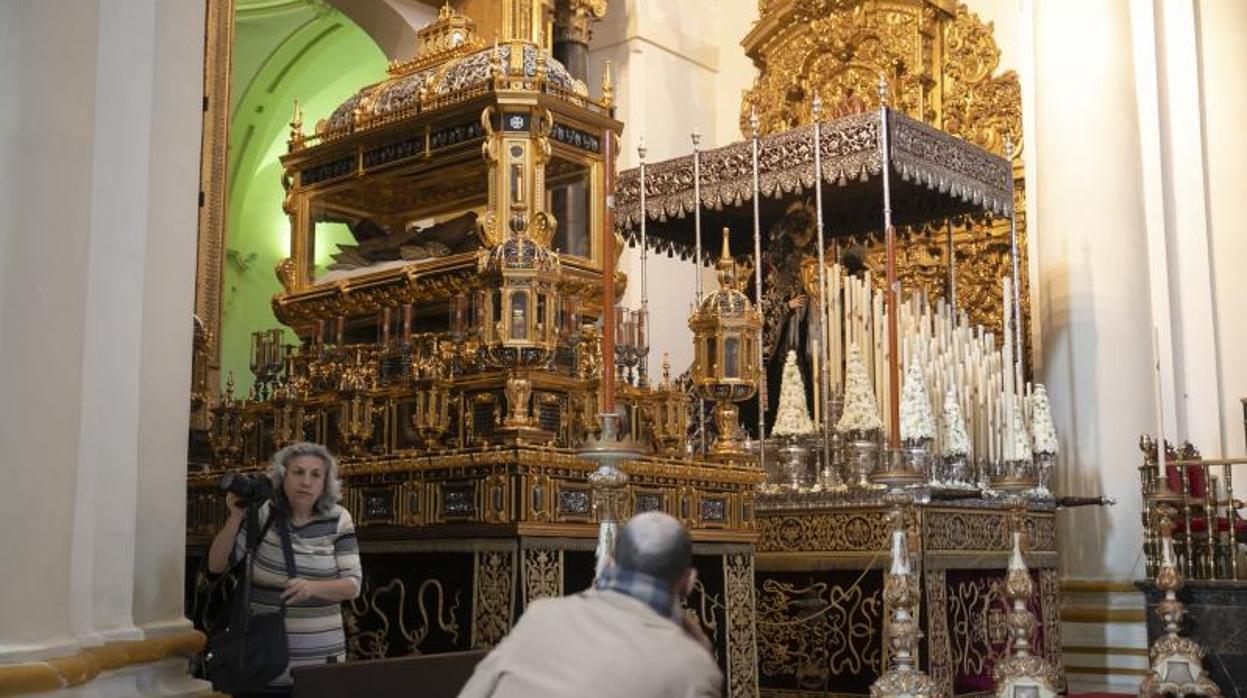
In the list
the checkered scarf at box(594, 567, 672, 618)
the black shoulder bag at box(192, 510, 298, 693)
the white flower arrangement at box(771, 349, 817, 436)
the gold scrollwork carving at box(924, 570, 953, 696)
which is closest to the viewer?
the checkered scarf at box(594, 567, 672, 618)

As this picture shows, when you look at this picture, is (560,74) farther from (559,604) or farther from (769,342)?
(559,604)

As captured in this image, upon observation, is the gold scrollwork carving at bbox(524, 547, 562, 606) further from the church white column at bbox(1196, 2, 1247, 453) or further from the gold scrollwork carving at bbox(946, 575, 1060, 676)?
the church white column at bbox(1196, 2, 1247, 453)

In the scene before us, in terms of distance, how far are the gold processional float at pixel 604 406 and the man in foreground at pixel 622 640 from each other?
175cm

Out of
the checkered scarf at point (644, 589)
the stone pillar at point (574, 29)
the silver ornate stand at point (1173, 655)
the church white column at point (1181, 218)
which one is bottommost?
the silver ornate stand at point (1173, 655)

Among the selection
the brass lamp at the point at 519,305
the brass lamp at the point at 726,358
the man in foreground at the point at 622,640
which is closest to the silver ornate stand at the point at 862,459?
the brass lamp at the point at 726,358

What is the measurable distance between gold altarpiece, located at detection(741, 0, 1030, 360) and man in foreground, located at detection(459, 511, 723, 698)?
26.3 feet

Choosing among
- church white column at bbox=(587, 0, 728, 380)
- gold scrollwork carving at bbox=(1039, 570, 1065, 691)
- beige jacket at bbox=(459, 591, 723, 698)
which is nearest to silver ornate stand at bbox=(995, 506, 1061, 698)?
gold scrollwork carving at bbox=(1039, 570, 1065, 691)

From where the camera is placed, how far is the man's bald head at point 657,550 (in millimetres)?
3098

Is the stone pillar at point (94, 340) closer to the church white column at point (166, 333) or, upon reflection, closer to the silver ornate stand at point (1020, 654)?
the church white column at point (166, 333)

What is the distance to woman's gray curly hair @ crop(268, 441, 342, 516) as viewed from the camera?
541 centimetres

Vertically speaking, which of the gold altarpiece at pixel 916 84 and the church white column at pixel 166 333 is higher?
the gold altarpiece at pixel 916 84

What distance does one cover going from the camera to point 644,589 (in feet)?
10.1

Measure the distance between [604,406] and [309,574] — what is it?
3.95ft

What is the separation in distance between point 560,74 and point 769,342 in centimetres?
346
